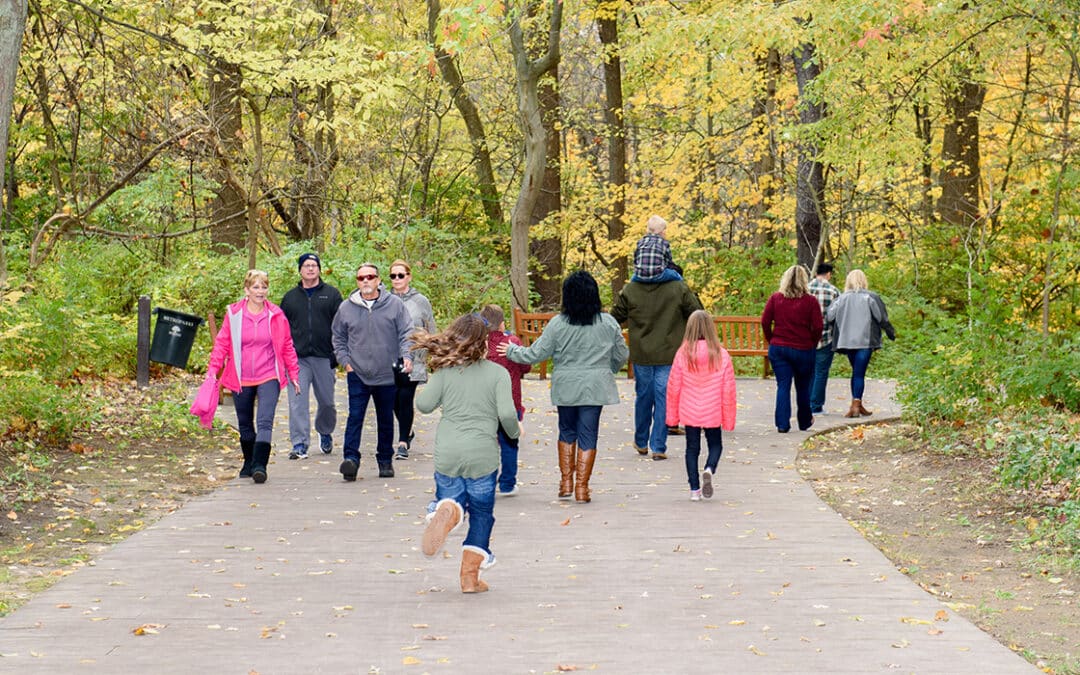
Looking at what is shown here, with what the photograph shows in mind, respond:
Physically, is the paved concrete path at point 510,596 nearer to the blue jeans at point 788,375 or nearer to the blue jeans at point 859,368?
the blue jeans at point 788,375

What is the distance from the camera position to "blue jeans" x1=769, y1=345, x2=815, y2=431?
1482cm

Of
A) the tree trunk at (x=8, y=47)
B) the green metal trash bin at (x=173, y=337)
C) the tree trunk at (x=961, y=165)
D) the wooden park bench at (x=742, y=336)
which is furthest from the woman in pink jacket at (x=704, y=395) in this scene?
the tree trunk at (x=961, y=165)

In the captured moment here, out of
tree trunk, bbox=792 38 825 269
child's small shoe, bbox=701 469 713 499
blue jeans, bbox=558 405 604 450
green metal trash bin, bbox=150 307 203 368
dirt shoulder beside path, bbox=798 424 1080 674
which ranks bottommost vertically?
dirt shoulder beside path, bbox=798 424 1080 674

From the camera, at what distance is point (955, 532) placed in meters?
9.74

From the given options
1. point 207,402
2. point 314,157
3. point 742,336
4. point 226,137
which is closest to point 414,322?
point 207,402

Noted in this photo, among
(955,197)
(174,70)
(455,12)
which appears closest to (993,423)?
(455,12)

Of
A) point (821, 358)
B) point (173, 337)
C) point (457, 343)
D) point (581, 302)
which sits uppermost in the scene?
point (581, 302)

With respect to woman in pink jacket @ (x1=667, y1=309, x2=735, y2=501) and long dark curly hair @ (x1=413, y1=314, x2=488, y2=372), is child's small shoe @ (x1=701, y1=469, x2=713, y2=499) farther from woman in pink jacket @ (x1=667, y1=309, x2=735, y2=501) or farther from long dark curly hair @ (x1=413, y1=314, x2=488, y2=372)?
long dark curly hair @ (x1=413, y1=314, x2=488, y2=372)

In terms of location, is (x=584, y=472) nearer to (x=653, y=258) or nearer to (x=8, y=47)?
(x=653, y=258)

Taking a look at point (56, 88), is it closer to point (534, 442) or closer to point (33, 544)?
point (534, 442)

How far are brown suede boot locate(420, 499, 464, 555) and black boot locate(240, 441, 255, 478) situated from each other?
4.51 metres

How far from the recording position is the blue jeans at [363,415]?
11711mm

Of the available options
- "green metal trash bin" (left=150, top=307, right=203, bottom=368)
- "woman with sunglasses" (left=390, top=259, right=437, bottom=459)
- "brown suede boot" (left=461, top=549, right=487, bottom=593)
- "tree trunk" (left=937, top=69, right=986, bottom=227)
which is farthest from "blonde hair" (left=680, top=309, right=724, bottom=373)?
"tree trunk" (left=937, top=69, right=986, bottom=227)

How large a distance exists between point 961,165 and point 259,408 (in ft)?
61.1
